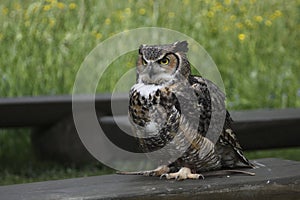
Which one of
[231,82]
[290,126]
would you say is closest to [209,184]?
[290,126]

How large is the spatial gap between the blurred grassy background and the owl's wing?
11.4 feet

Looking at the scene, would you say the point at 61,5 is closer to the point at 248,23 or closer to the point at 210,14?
the point at 210,14

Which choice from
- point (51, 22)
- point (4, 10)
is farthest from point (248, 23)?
point (4, 10)

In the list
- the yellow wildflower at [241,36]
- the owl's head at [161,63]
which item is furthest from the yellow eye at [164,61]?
the yellow wildflower at [241,36]

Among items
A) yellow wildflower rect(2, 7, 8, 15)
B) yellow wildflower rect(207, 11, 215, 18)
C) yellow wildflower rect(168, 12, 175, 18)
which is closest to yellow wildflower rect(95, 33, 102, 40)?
yellow wildflower rect(168, 12, 175, 18)

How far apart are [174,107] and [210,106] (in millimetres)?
164

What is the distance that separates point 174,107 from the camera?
2.42 m

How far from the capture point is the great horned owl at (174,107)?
2.39m

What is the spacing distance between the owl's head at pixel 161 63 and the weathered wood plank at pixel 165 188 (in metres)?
0.34

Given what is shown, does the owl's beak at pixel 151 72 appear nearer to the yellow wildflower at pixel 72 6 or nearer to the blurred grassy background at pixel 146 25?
the blurred grassy background at pixel 146 25

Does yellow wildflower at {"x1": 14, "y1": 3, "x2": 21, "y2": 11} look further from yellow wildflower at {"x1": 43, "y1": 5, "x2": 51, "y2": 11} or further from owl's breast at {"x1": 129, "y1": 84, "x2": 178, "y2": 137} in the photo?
owl's breast at {"x1": 129, "y1": 84, "x2": 178, "y2": 137}

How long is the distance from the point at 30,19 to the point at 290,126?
3030 millimetres

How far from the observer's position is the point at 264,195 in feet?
8.46

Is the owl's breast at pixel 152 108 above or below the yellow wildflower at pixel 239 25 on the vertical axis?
below
